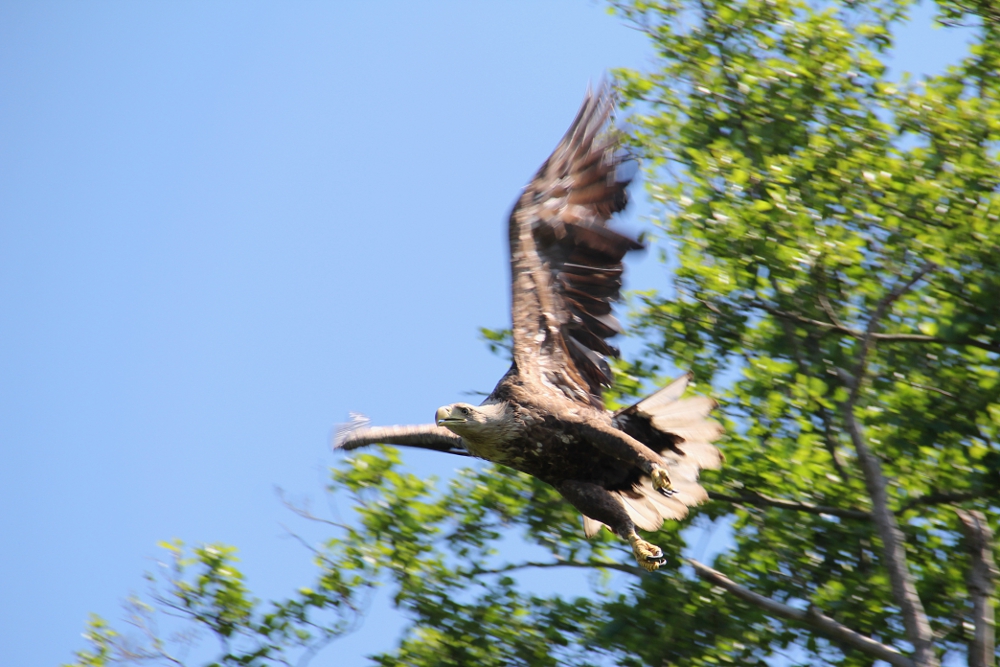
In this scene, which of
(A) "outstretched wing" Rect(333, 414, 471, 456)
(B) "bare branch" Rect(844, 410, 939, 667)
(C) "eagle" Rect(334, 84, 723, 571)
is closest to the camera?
(B) "bare branch" Rect(844, 410, 939, 667)

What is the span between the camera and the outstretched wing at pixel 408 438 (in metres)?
6.46

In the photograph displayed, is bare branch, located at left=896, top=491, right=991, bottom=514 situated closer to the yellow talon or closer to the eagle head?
the yellow talon

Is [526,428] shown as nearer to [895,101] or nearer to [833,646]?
[833,646]

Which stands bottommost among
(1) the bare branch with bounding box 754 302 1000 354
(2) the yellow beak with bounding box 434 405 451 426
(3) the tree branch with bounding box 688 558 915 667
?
(3) the tree branch with bounding box 688 558 915 667

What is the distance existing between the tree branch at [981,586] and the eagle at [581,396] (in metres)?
1.33

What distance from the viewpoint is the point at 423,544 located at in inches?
269

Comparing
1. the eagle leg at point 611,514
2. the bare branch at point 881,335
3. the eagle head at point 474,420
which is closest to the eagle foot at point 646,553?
the eagle leg at point 611,514

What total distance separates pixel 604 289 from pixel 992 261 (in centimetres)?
212

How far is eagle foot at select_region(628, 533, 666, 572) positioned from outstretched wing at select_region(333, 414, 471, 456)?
1.12 metres

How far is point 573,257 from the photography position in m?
6.34

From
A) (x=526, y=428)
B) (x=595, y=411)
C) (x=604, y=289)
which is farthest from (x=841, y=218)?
(x=526, y=428)

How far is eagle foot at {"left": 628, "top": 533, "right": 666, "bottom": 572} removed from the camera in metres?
5.86

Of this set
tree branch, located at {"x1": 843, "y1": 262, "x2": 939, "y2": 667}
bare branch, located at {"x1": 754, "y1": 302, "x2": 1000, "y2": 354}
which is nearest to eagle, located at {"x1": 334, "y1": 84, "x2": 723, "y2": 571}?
tree branch, located at {"x1": 843, "y1": 262, "x2": 939, "y2": 667}

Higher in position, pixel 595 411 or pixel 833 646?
pixel 595 411
